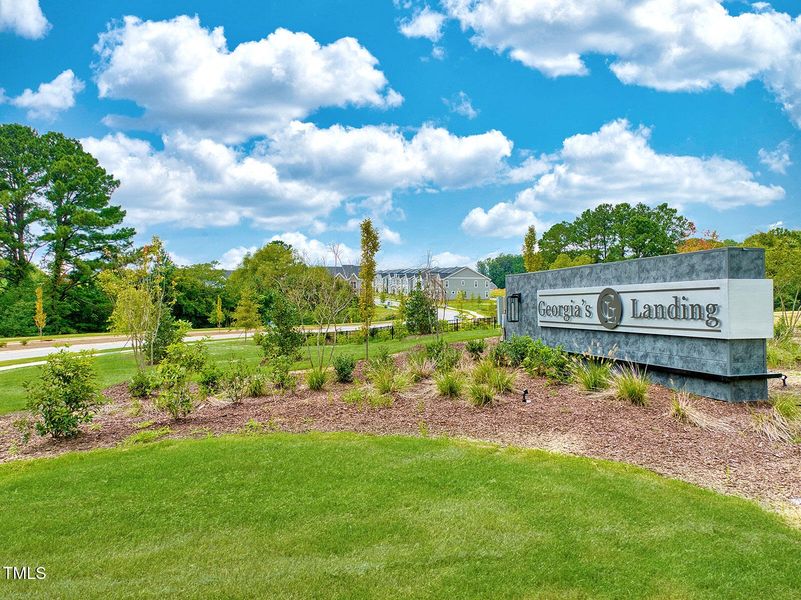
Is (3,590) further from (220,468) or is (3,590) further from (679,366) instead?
(679,366)

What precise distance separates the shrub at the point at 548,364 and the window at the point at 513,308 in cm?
366

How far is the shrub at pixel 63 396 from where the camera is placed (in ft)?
23.5

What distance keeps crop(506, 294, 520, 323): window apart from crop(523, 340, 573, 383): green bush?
3.66 meters

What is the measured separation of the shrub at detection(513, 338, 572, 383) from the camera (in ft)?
35.2

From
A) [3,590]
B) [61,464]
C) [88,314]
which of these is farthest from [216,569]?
[88,314]

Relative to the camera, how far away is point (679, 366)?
9422 mm

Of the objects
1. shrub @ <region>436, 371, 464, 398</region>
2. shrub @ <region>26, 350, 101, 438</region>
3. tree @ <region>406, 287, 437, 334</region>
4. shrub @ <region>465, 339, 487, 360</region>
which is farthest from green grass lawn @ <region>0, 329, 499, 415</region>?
shrub @ <region>436, 371, 464, 398</region>

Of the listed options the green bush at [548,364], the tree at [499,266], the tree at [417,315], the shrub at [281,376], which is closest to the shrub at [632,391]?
the green bush at [548,364]

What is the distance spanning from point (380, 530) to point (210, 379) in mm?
6879

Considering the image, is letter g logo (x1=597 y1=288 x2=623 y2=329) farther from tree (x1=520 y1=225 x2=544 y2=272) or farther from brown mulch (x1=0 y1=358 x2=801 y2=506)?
tree (x1=520 y1=225 x2=544 y2=272)

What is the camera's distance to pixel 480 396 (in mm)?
8516

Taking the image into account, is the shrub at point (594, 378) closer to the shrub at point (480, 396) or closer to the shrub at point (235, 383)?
the shrub at point (480, 396)

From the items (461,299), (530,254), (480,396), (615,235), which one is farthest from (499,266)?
(480,396)

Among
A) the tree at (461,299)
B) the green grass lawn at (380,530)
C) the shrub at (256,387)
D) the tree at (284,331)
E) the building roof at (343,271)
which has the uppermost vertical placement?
the building roof at (343,271)
